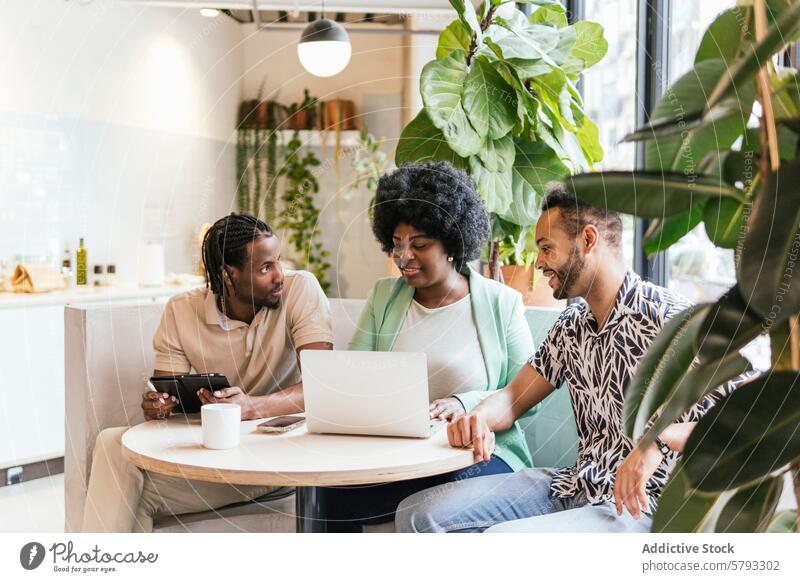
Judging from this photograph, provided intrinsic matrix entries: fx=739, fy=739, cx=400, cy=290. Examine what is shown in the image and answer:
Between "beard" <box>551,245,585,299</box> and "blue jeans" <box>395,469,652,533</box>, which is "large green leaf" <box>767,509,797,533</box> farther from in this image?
"beard" <box>551,245,585,299</box>

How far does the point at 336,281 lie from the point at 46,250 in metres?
1.85

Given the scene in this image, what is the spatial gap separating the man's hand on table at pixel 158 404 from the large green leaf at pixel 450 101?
72cm

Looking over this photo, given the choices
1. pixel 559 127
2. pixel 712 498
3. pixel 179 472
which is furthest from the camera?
pixel 559 127

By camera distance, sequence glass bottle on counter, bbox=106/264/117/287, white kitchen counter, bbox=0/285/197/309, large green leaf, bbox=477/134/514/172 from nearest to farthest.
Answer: large green leaf, bbox=477/134/514/172 < white kitchen counter, bbox=0/285/197/309 < glass bottle on counter, bbox=106/264/117/287

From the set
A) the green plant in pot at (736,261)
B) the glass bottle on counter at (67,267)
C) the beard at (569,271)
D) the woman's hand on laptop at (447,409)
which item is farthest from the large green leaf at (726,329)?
the glass bottle on counter at (67,267)

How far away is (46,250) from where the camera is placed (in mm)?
2803

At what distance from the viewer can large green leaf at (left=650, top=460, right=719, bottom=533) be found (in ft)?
2.99

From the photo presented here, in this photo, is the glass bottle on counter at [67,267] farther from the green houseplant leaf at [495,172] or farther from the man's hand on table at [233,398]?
the green houseplant leaf at [495,172]

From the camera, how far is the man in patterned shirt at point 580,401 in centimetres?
115

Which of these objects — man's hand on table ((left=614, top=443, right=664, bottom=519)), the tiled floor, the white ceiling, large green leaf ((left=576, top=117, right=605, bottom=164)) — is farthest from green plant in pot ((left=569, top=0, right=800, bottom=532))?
the white ceiling

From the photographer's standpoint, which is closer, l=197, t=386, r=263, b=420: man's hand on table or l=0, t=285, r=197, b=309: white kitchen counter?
l=197, t=386, r=263, b=420: man's hand on table

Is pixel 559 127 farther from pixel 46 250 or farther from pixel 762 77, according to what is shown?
pixel 46 250

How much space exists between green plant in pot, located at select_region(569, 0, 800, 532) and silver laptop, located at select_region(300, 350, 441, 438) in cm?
36

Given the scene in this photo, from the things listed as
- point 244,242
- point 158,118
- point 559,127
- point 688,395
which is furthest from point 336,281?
point 158,118
